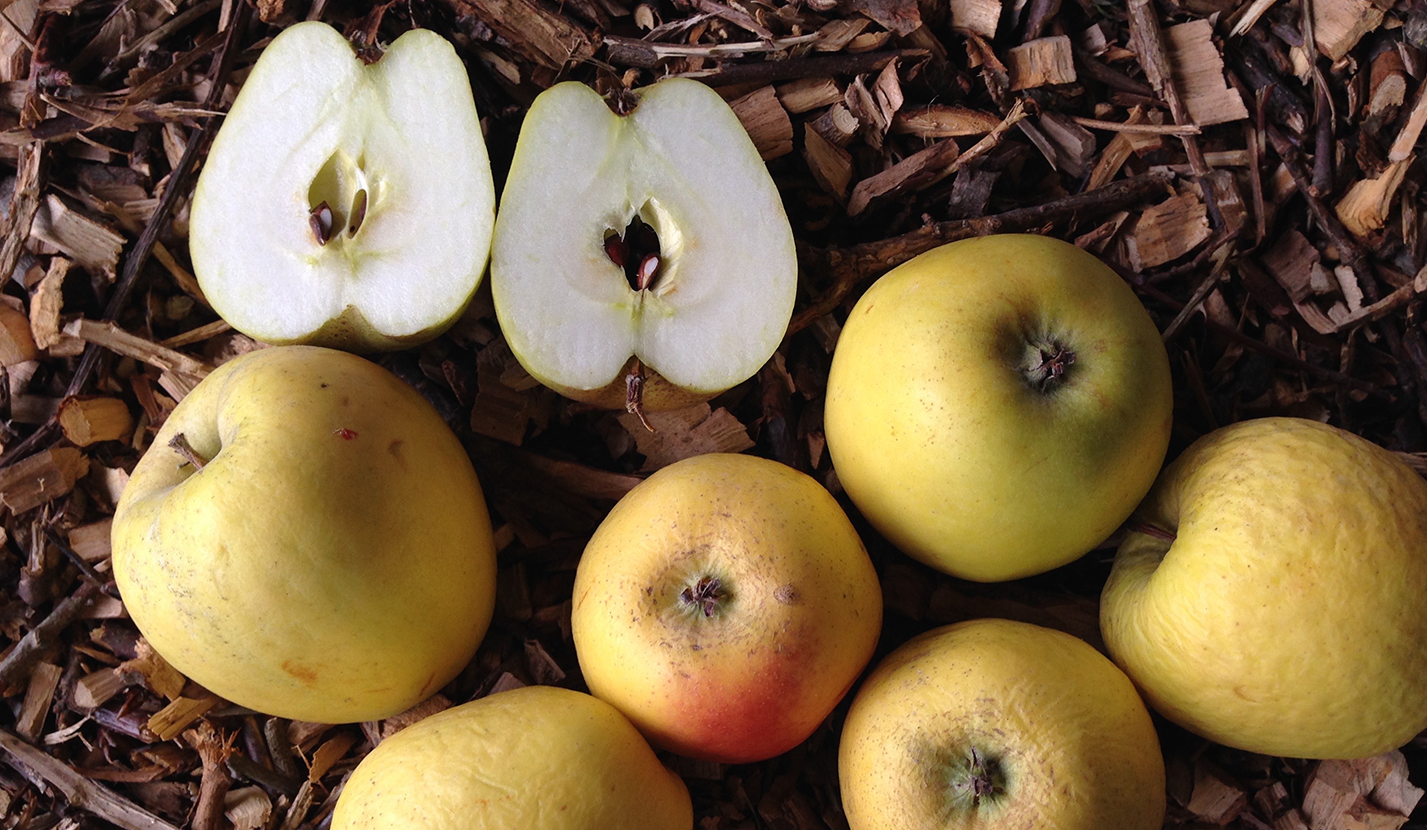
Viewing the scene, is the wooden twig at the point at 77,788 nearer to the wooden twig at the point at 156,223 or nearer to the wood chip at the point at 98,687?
the wood chip at the point at 98,687

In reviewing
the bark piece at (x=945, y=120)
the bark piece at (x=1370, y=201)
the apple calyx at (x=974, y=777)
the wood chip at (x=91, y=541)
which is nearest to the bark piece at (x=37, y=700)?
the wood chip at (x=91, y=541)

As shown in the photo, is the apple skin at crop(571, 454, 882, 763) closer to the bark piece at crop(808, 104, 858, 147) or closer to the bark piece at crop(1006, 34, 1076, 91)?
the bark piece at crop(808, 104, 858, 147)

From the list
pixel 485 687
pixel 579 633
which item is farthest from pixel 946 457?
pixel 485 687

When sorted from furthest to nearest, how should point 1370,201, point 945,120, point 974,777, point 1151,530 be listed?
1. point 945,120
2. point 1370,201
3. point 1151,530
4. point 974,777

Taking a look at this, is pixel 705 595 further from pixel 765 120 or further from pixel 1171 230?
pixel 1171 230

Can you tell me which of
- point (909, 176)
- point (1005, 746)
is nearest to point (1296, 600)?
point (1005, 746)

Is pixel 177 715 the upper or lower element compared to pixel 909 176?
lower

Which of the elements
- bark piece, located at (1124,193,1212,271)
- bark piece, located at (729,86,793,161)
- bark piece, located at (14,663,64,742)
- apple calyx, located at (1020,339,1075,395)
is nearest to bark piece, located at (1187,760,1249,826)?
apple calyx, located at (1020,339,1075,395)
